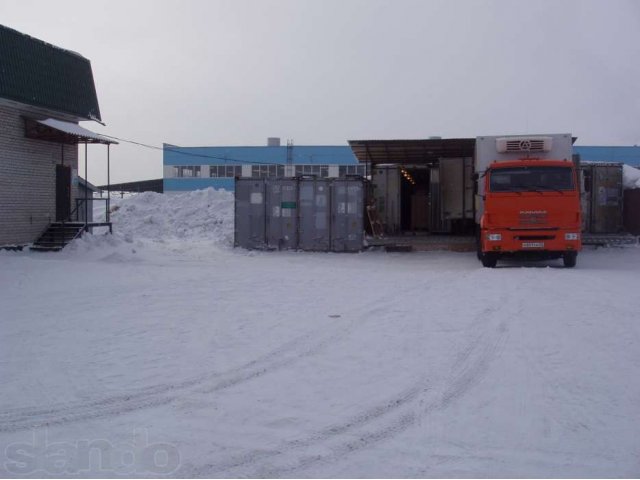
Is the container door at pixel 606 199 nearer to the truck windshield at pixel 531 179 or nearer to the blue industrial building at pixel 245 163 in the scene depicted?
the truck windshield at pixel 531 179

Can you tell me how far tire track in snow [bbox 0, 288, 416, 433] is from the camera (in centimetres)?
564

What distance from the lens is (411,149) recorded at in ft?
86.4

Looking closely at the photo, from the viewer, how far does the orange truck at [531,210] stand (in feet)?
53.8

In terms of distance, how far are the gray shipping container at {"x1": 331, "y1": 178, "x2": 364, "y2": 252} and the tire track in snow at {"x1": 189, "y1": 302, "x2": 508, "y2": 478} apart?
1593 cm

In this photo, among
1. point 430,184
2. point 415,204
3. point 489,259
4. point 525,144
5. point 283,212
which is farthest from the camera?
point 415,204

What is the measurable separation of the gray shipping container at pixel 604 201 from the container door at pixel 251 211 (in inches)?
500

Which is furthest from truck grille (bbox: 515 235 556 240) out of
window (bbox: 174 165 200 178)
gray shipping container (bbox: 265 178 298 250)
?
window (bbox: 174 165 200 178)

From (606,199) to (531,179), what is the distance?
1071cm

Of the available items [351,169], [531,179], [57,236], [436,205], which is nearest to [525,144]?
[531,179]

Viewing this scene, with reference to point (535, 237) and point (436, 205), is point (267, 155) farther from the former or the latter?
point (535, 237)

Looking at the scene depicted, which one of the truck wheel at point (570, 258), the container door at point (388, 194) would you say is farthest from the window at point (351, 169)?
the truck wheel at point (570, 258)

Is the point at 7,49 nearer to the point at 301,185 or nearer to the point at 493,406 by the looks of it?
the point at 301,185

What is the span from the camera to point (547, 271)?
51.9 ft

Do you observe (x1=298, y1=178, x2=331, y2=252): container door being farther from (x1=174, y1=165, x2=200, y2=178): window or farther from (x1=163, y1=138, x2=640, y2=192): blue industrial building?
(x1=174, y1=165, x2=200, y2=178): window
